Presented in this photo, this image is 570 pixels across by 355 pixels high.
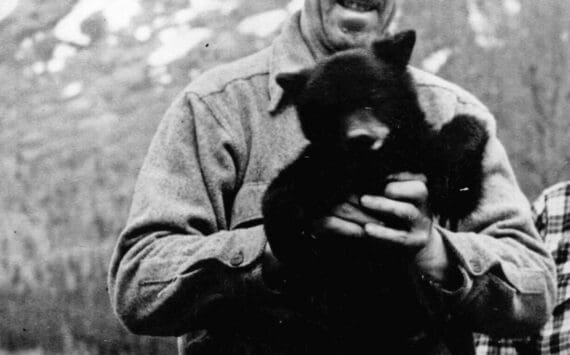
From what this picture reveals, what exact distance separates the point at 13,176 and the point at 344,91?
448cm

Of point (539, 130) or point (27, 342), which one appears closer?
point (539, 130)

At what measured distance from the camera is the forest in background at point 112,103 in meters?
5.82

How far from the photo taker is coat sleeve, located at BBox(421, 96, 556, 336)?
96.3 inches

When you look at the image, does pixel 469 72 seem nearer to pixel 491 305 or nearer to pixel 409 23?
pixel 409 23

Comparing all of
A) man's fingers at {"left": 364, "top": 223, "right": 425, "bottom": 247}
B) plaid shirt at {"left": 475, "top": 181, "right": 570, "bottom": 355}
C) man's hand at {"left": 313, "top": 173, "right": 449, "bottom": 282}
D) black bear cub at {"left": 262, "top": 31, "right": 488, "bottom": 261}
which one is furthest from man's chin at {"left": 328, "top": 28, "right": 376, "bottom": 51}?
plaid shirt at {"left": 475, "top": 181, "right": 570, "bottom": 355}

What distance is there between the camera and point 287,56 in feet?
9.39

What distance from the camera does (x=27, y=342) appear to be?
620 cm

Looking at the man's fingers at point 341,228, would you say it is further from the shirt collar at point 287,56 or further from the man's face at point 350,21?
the man's face at point 350,21

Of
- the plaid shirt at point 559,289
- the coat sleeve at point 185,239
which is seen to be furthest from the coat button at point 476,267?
the plaid shirt at point 559,289

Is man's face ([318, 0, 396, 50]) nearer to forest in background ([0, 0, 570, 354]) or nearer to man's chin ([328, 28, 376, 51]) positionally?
man's chin ([328, 28, 376, 51])

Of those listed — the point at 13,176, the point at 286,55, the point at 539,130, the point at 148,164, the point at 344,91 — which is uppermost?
the point at 344,91

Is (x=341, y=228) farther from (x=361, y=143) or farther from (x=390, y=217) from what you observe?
(x=361, y=143)

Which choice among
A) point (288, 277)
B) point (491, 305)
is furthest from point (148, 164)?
point (491, 305)

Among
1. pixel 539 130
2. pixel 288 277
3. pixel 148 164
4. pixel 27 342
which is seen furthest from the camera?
pixel 27 342
